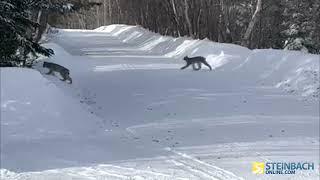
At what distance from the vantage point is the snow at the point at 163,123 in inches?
382

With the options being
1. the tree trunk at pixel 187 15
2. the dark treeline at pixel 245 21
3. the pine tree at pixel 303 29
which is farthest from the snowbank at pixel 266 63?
the pine tree at pixel 303 29

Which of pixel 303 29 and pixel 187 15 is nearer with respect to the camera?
pixel 303 29

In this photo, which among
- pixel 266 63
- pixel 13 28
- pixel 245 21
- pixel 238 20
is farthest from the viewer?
pixel 245 21

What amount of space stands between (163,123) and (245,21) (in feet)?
99.4

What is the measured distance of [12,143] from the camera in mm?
11375

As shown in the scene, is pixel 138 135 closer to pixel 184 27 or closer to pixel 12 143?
pixel 12 143

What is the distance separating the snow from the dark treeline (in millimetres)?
10072

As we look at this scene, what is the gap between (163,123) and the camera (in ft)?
45.6

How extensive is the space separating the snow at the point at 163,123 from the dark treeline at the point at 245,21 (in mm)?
10072

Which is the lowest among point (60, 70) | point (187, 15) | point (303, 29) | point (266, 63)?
point (60, 70)

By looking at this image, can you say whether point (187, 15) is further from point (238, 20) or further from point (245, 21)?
point (245, 21)

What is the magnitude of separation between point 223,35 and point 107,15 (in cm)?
5448

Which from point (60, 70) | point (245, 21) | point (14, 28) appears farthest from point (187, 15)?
point (14, 28)

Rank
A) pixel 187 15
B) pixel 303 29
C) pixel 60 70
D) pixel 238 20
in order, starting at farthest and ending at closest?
pixel 238 20
pixel 187 15
pixel 303 29
pixel 60 70
